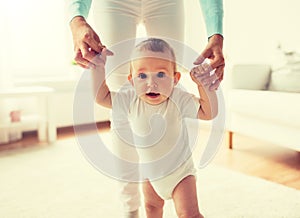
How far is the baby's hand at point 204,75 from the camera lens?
0.71 m

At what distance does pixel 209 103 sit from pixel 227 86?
4.68ft

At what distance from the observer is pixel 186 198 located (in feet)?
2.55

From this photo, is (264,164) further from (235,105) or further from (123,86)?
(123,86)

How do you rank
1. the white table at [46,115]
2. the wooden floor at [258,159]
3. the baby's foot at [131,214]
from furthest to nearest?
the white table at [46,115] → the wooden floor at [258,159] → the baby's foot at [131,214]

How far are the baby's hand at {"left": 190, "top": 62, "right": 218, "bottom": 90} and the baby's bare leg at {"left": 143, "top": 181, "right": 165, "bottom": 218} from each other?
276 mm

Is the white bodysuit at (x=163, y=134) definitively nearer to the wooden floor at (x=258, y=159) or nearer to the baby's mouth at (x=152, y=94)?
the baby's mouth at (x=152, y=94)

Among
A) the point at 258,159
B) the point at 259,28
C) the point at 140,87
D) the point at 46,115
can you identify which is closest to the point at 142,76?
the point at 140,87

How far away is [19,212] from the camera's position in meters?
1.23

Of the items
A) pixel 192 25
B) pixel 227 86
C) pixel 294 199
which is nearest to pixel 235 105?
pixel 227 86

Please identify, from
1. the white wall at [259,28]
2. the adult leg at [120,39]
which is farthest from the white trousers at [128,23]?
the white wall at [259,28]

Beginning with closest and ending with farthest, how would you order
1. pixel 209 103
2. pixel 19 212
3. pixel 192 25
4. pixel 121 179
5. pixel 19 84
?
1. pixel 209 103
2. pixel 121 179
3. pixel 19 212
4. pixel 19 84
5. pixel 192 25

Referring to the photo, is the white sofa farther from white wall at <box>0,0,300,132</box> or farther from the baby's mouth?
the baby's mouth

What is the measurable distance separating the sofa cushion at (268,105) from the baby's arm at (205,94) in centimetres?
104

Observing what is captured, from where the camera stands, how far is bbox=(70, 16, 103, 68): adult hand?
0.68 meters
